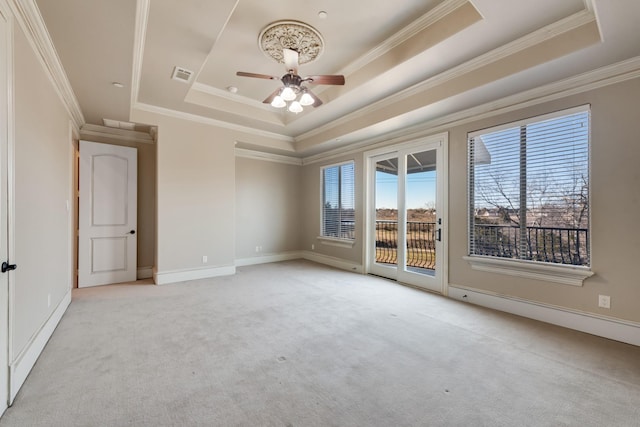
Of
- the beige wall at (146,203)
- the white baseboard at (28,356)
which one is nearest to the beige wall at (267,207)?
the beige wall at (146,203)

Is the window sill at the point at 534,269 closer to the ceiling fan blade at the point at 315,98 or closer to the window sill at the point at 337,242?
the window sill at the point at 337,242

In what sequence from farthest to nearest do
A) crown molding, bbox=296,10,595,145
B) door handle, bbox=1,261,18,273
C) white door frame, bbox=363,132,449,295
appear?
1. white door frame, bbox=363,132,449,295
2. crown molding, bbox=296,10,595,145
3. door handle, bbox=1,261,18,273

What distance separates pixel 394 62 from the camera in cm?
318

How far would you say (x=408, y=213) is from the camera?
188 inches

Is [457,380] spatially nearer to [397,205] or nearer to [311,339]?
[311,339]

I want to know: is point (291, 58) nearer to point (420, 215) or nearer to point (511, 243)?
point (420, 215)

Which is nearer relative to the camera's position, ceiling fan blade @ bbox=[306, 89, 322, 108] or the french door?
ceiling fan blade @ bbox=[306, 89, 322, 108]

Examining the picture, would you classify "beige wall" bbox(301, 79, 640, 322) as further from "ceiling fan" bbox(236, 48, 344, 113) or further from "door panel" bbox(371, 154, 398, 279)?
"ceiling fan" bbox(236, 48, 344, 113)

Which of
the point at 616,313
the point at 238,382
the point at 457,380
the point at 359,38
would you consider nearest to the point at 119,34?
the point at 359,38

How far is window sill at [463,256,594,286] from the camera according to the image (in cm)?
295

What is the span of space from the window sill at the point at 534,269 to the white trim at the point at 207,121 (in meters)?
4.22

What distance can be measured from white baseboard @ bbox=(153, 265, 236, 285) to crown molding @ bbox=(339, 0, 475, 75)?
3.97 meters

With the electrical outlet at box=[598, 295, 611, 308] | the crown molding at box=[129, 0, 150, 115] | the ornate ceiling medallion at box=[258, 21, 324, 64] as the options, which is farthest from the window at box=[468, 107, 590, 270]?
the crown molding at box=[129, 0, 150, 115]

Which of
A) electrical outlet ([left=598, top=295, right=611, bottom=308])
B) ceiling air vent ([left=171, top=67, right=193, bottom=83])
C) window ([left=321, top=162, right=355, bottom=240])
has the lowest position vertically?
electrical outlet ([left=598, top=295, right=611, bottom=308])
